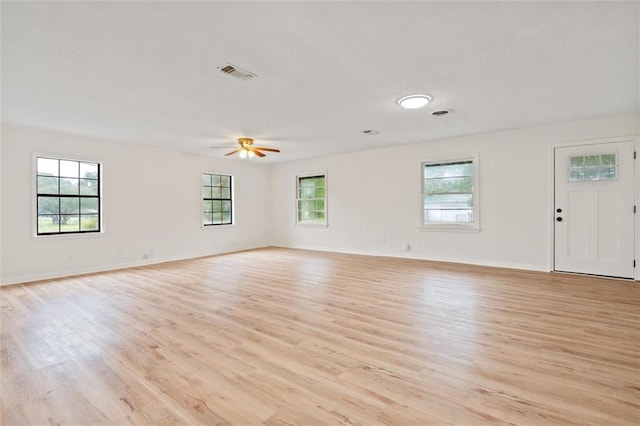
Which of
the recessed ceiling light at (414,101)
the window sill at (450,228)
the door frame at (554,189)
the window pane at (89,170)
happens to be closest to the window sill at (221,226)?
the window pane at (89,170)

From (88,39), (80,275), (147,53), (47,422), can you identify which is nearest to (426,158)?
(147,53)

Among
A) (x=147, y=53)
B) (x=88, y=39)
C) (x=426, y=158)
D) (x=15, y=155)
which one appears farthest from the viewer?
(x=426, y=158)

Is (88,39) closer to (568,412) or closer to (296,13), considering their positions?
(296,13)

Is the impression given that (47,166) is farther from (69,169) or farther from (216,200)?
(216,200)

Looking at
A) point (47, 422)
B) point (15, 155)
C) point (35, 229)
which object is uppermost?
point (15, 155)

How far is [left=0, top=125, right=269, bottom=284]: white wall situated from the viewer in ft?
15.6

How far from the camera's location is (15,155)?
187 inches

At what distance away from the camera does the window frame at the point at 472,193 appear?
5.76 m

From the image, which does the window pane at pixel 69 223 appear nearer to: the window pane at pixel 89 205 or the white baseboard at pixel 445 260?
the window pane at pixel 89 205

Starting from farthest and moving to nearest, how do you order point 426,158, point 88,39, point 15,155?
point 426,158, point 15,155, point 88,39

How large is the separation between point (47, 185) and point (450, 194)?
7.32 meters

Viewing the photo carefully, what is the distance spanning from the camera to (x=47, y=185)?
5.13m

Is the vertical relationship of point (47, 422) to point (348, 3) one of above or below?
below

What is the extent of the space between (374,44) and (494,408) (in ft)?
8.79
